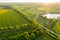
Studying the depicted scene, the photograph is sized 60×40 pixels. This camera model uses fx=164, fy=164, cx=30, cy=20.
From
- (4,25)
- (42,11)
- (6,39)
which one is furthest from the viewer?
(42,11)

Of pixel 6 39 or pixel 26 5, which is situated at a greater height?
pixel 26 5

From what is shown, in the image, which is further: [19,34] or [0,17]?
[0,17]

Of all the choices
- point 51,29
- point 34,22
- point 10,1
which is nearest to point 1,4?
point 10,1

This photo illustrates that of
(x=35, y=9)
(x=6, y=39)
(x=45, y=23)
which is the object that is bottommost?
(x=6, y=39)

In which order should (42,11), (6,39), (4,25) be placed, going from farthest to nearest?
(42,11), (4,25), (6,39)

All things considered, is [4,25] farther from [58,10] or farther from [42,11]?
[58,10]

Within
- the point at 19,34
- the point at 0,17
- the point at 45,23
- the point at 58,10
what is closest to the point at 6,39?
the point at 19,34
